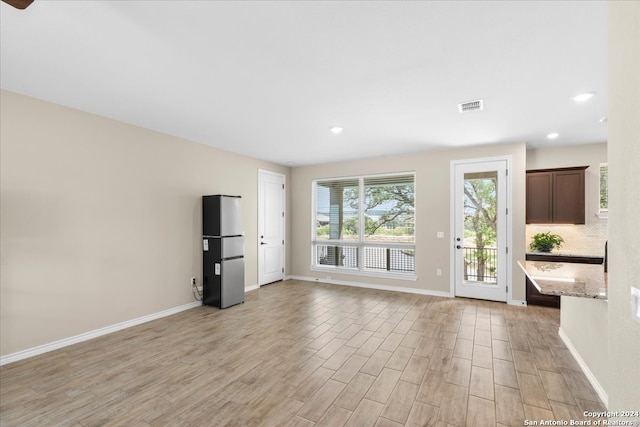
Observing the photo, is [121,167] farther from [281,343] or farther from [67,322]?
[281,343]

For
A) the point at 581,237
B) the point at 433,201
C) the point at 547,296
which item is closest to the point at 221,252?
the point at 433,201

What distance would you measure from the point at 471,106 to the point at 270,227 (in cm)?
444

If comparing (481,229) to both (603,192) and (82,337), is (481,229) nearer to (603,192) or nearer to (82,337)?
(603,192)

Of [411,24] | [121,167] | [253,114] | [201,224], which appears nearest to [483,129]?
[411,24]

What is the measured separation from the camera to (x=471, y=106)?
3146 mm

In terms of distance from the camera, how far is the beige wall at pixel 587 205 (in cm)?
466

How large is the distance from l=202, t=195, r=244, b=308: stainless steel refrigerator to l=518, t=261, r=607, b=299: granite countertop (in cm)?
397

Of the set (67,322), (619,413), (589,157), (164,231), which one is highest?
(589,157)

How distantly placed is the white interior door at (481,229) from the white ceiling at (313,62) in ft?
3.93


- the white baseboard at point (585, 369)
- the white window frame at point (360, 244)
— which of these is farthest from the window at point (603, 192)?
the white window frame at point (360, 244)

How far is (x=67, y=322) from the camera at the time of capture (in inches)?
124

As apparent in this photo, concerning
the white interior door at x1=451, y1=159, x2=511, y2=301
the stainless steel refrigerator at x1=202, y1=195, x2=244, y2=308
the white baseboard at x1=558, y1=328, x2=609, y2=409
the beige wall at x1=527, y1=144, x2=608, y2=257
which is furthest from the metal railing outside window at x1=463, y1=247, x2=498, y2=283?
the stainless steel refrigerator at x1=202, y1=195, x2=244, y2=308

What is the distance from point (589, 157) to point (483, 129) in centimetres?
237

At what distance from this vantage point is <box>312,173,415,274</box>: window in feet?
18.7
